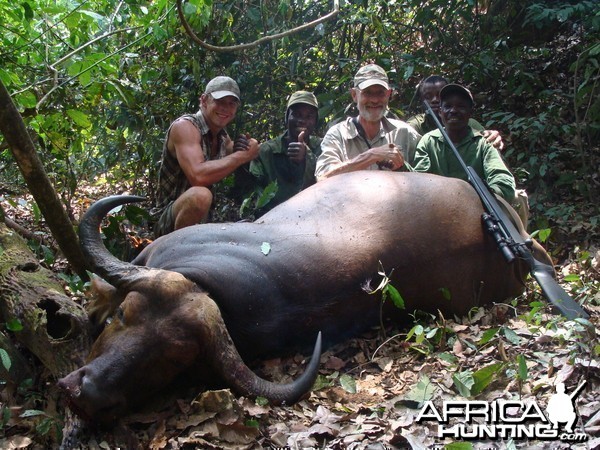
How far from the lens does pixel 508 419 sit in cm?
280

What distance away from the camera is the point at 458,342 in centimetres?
376

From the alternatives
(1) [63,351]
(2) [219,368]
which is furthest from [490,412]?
(1) [63,351]

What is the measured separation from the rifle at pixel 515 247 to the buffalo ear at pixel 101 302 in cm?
267

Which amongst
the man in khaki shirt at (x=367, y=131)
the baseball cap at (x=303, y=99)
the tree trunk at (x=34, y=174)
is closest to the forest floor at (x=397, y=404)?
the tree trunk at (x=34, y=174)

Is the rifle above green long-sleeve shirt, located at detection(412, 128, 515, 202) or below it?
below

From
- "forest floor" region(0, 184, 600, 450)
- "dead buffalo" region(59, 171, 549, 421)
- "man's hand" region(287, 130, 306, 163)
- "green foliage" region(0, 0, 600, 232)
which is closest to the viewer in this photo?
"forest floor" region(0, 184, 600, 450)

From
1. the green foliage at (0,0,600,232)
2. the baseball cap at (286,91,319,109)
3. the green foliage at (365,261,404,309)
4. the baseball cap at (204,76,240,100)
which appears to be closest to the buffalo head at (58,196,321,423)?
the green foliage at (365,261,404,309)

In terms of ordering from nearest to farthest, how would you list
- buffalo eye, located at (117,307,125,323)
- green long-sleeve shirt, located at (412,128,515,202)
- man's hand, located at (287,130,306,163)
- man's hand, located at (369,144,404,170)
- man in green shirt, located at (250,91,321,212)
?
buffalo eye, located at (117,307,125,323)
man's hand, located at (369,144,404,170)
green long-sleeve shirt, located at (412,128,515,202)
man's hand, located at (287,130,306,163)
man in green shirt, located at (250,91,321,212)

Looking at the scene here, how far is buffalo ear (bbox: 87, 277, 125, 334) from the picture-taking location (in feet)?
11.7

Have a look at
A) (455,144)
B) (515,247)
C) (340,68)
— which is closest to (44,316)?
Answer: (515,247)

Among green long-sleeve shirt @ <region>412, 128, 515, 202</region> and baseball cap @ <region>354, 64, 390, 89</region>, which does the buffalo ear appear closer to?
green long-sleeve shirt @ <region>412, 128, 515, 202</region>

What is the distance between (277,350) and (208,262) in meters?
0.75

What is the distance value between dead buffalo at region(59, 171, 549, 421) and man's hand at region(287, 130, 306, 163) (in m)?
1.47

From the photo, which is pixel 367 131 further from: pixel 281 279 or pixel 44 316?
pixel 44 316
